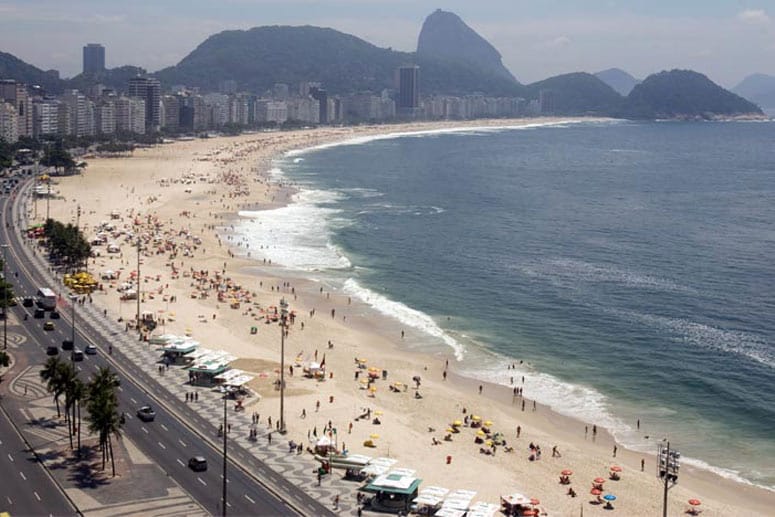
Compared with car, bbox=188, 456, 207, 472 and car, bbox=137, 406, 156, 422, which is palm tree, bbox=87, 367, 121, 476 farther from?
car, bbox=137, 406, 156, 422

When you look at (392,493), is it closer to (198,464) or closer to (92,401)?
(198,464)

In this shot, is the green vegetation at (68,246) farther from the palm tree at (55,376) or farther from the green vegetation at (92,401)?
the palm tree at (55,376)

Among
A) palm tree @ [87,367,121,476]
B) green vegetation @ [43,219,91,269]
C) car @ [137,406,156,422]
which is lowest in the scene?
car @ [137,406,156,422]

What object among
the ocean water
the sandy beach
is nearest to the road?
the sandy beach

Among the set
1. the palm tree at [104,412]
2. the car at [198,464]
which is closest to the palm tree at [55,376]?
the palm tree at [104,412]

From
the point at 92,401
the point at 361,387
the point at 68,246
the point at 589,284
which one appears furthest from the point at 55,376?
the point at 589,284

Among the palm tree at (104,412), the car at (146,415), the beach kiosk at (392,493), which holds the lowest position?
the beach kiosk at (392,493)
